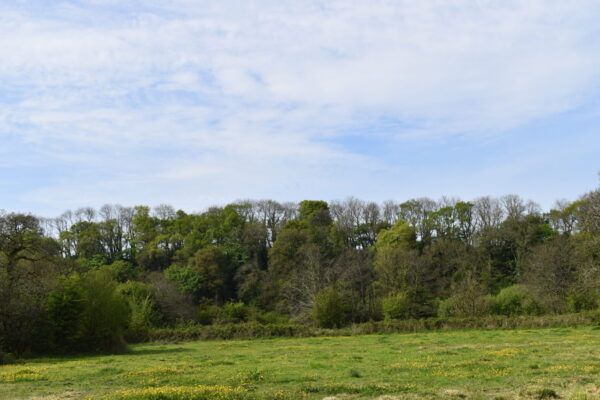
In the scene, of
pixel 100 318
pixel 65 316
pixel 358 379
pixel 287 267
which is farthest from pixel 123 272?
pixel 358 379

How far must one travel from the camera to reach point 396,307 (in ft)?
205

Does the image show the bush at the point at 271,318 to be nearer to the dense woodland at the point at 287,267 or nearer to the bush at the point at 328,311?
the dense woodland at the point at 287,267

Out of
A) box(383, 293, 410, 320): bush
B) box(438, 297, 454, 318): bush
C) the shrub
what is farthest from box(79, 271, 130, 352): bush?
box(438, 297, 454, 318): bush

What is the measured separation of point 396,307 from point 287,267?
2671cm

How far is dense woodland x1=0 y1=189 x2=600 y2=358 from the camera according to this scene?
3859 cm

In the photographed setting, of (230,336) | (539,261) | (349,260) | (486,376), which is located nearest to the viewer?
(486,376)

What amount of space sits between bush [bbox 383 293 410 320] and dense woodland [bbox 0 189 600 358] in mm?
142

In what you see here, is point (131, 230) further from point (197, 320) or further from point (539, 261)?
point (539, 261)

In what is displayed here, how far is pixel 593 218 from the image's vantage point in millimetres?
41438

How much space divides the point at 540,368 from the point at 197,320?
2338 inches

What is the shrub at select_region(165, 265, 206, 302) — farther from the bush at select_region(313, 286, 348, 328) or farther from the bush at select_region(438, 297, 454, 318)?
the bush at select_region(438, 297, 454, 318)

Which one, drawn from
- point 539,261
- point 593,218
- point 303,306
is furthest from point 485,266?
point 593,218

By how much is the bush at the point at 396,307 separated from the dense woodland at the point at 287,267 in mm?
142

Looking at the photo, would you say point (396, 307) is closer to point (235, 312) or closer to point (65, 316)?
point (235, 312)
